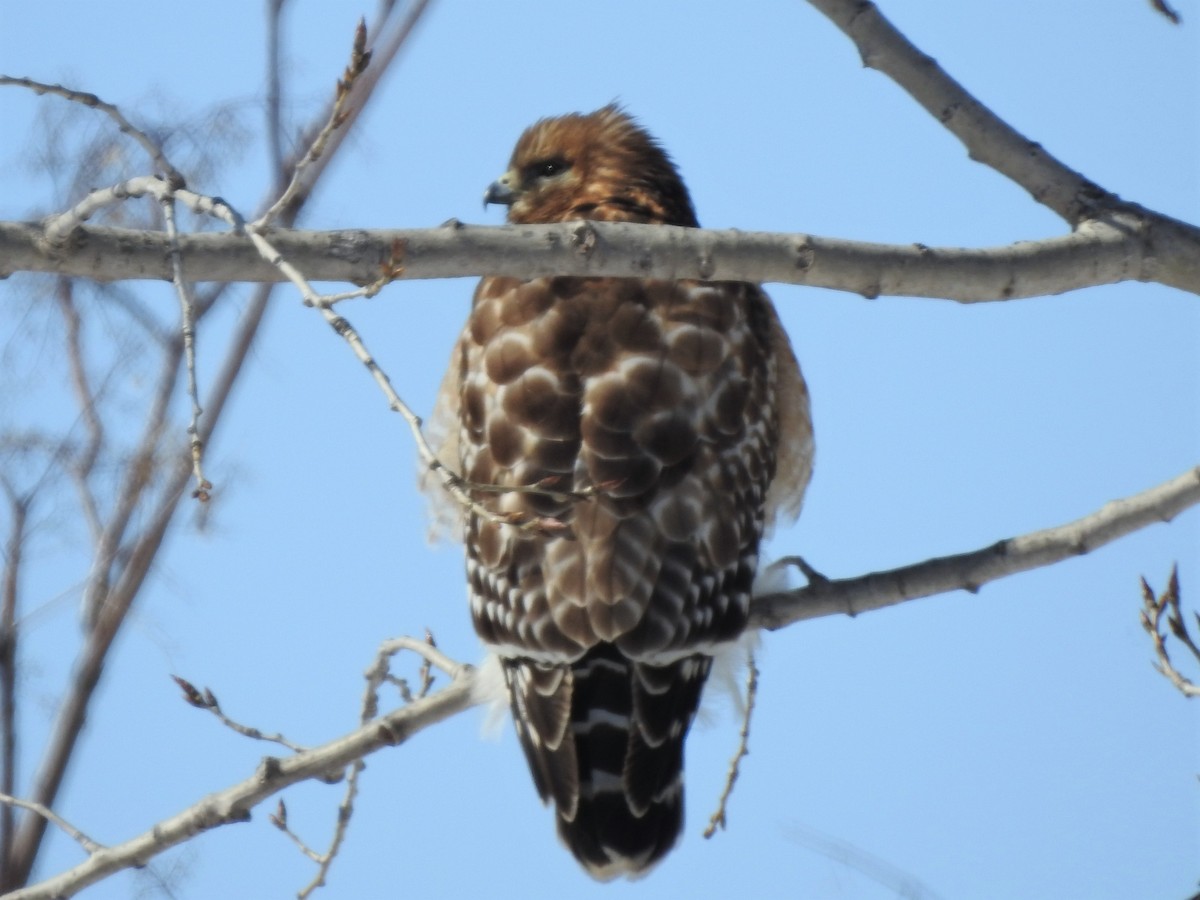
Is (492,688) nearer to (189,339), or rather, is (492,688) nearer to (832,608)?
(832,608)

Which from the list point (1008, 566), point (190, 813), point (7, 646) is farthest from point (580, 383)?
point (7, 646)

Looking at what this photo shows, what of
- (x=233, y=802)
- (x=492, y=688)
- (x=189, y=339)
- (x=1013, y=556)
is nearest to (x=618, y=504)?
(x=492, y=688)

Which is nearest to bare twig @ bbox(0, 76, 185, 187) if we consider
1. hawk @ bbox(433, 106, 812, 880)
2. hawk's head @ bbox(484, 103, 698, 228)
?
hawk @ bbox(433, 106, 812, 880)

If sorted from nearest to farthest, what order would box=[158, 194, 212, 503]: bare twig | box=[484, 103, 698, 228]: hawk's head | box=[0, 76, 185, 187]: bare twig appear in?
box=[158, 194, 212, 503]: bare twig → box=[0, 76, 185, 187]: bare twig → box=[484, 103, 698, 228]: hawk's head

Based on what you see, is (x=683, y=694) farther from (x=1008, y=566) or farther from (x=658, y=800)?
(x=1008, y=566)

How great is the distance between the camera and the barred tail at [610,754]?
3123 millimetres

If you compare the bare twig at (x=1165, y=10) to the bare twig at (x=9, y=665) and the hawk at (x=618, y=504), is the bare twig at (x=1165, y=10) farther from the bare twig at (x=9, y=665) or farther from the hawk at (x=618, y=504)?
the bare twig at (x=9, y=665)

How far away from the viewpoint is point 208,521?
11.7ft

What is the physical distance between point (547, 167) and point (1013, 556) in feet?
6.62

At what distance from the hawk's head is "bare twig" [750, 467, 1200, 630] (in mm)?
1450

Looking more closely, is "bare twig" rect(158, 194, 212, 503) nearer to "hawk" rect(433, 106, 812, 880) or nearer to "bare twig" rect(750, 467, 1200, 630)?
"hawk" rect(433, 106, 812, 880)

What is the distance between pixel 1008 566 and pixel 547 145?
2076mm

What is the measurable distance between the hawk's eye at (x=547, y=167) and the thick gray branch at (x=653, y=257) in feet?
6.58

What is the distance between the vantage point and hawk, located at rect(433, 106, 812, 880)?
10.3 feet
